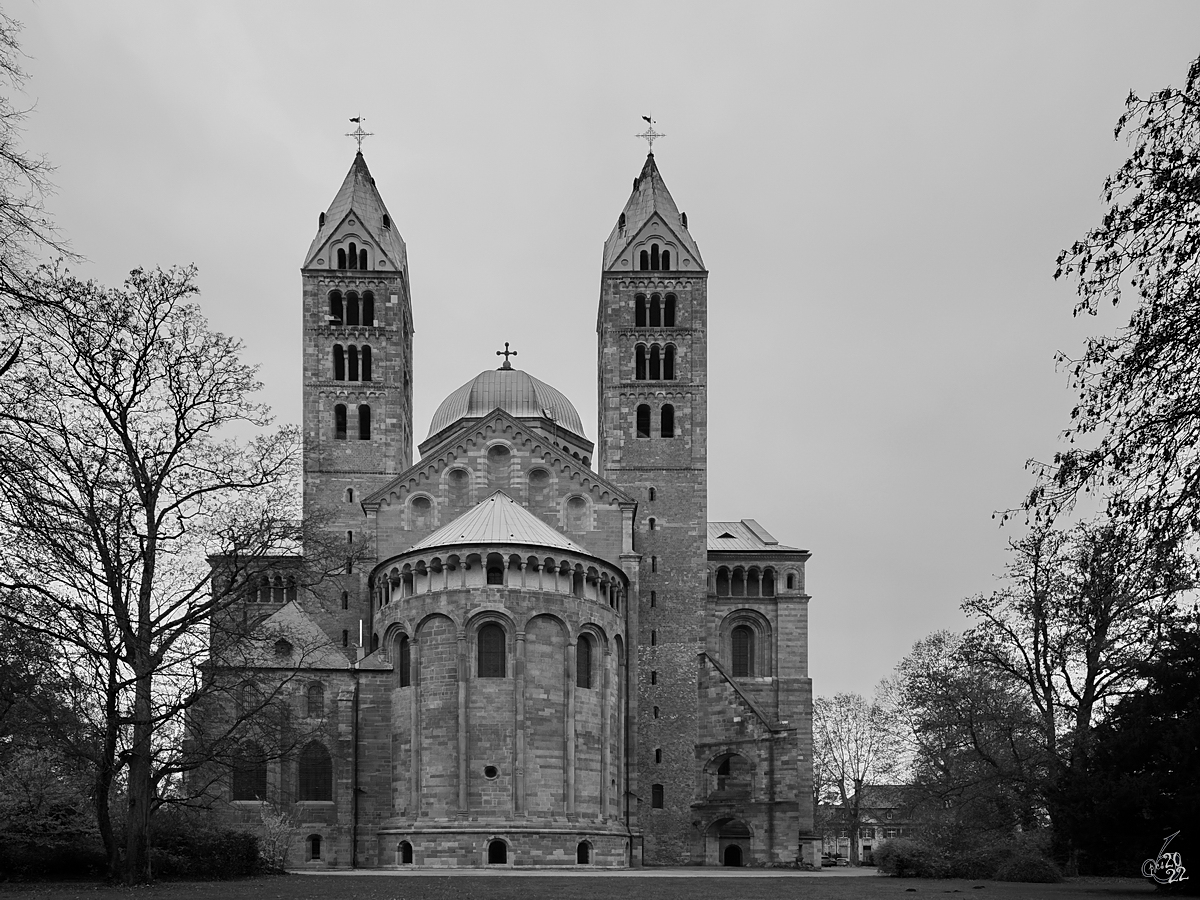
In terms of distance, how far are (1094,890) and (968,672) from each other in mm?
13262

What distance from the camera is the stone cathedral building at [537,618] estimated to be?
47531 millimetres

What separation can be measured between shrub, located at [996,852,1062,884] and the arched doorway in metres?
17.5

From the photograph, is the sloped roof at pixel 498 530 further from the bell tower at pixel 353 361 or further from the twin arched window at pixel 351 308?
the twin arched window at pixel 351 308

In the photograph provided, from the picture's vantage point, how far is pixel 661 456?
59.9 metres

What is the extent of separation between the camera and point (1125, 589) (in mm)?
15766

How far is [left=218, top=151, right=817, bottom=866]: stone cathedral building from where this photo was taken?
47531 millimetres

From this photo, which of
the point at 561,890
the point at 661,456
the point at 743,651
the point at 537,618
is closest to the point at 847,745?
the point at 743,651

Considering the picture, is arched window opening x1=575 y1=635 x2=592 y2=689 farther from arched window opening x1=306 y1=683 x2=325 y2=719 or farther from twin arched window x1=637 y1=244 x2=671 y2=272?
twin arched window x1=637 y1=244 x2=671 y2=272

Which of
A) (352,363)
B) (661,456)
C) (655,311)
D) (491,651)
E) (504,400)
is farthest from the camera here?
(504,400)

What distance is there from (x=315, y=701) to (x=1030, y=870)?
2635 centimetres

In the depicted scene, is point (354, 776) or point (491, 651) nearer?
point (491, 651)

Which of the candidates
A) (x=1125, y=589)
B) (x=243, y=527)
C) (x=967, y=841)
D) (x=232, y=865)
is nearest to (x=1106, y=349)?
(x=1125, y=589)

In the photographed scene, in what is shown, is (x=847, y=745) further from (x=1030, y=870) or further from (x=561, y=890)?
(x=561, y=890)

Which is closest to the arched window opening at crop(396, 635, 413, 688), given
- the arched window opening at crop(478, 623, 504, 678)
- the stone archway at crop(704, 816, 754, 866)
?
the arched window opening at crop(478, 623, 504, 678)
